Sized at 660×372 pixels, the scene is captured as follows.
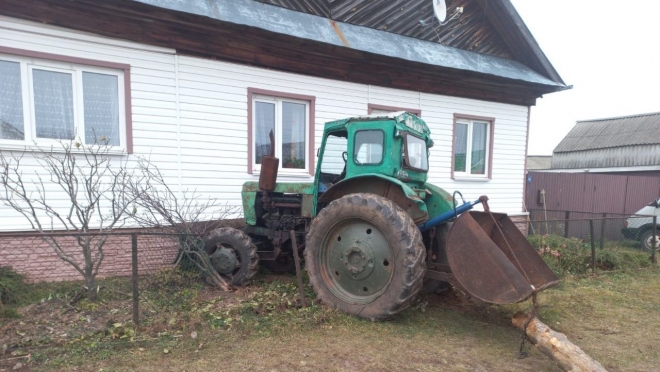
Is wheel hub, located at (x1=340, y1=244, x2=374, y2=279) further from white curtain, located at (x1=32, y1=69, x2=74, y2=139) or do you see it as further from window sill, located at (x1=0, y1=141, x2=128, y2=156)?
white curtain, located at (x1=32, y1=69, x2=74, y2=139)

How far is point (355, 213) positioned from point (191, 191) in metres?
3.70

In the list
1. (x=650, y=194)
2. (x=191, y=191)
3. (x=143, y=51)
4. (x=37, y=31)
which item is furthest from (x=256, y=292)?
(x=650, y=194)

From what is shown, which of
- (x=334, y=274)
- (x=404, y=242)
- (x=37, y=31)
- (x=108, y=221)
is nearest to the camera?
(x=404, y=242)

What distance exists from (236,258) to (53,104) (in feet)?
12.4

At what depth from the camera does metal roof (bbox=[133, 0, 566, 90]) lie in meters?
6.32

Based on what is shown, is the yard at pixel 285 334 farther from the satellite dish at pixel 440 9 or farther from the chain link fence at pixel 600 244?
the satellite dish at pixel 440 9

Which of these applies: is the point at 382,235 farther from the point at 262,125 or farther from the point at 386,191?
the point at 262,125

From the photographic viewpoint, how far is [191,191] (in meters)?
6.52

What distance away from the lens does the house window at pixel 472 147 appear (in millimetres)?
9344

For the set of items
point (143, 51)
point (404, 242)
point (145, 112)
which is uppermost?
point (143, 51)

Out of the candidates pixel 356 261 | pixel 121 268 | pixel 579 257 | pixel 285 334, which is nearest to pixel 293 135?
pixel 121 268

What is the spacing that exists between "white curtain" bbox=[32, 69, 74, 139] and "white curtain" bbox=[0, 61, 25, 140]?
0.62 feet

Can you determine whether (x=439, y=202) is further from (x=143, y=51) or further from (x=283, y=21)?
(x=143, y=51)

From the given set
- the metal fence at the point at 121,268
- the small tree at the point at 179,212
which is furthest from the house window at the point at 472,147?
the metal fence at the point at 121,268
